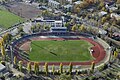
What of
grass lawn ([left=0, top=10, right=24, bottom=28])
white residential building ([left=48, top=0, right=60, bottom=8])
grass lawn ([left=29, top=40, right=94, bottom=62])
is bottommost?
grass lawn ([left=29, top=40, right=94, bottom=62])

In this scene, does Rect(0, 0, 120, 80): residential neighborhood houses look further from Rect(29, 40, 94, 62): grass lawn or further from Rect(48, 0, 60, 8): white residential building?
Rect(29, 40, 94, 62): grass lawn

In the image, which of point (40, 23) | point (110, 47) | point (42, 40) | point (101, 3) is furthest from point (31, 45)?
point (101, 3)

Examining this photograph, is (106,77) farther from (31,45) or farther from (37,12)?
(37,12)

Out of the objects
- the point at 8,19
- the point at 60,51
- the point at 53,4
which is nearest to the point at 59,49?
the point at 60,51

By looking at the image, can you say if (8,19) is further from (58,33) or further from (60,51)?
(60,51)

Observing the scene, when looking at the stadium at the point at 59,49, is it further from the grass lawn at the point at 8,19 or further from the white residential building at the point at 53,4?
the white residential building at the point at 53,4

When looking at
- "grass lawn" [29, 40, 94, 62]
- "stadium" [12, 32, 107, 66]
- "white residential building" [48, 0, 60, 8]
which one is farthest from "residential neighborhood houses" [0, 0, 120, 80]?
"grass lawn" [29, 40, 94, 62]

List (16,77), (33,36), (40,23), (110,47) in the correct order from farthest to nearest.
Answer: (40,23) < (33,36) < (110,47) < (16,77)
